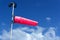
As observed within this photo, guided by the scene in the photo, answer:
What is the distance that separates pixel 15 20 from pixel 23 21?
214 centimetres

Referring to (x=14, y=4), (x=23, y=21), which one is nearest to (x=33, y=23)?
(x=23, y=21)

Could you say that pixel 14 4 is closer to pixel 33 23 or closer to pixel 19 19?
pixel 19 19

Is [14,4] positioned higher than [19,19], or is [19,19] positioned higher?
[14,4]

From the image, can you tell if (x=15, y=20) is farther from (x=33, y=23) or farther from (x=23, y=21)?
(x=33, y=23)

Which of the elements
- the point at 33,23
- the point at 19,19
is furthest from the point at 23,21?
the point at 33,23

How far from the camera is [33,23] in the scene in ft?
68.4

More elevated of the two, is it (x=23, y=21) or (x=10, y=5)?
(x=10, y=5)

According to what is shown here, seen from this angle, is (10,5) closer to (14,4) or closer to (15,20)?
(14,4)

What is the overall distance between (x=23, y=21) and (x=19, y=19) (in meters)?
1.41

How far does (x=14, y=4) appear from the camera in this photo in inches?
825

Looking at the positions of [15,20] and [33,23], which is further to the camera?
[33,23]

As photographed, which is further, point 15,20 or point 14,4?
point 14,4

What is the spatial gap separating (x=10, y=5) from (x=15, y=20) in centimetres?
464

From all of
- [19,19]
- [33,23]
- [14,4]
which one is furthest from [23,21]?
[14,4]
